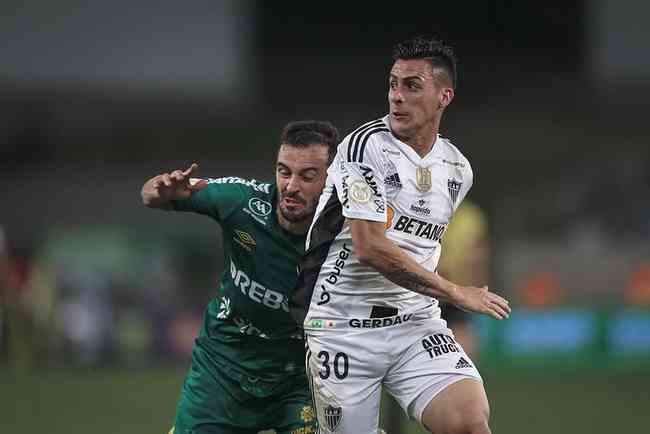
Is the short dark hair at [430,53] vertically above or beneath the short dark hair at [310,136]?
above

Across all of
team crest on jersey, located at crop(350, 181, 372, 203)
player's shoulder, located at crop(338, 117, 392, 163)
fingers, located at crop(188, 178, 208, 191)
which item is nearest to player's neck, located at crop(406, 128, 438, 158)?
player's shoulder, located at crop(338, 117, 392, 163)

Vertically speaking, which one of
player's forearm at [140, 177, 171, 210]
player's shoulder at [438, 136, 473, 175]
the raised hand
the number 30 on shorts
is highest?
player's shoulder at [438, 136, 473, 175]

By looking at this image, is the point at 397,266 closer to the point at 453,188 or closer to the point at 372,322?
the point at 372,322

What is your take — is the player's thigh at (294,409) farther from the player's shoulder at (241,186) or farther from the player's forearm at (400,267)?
the player's forearm at (400,267)

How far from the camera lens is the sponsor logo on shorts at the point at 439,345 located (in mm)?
5469

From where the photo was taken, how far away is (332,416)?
17.9 feet

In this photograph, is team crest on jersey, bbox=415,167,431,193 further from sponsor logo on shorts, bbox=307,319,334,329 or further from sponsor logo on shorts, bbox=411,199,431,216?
sponsor logo on shorts, bbox=307,319,334,329

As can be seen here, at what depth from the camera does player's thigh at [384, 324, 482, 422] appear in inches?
211

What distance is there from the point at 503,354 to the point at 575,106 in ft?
23.5

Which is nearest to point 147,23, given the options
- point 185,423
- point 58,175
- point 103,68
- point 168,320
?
point 103,68

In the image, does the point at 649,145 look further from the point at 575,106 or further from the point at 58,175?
the point at 58,175

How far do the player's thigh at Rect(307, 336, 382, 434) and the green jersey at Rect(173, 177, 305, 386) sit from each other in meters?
0.52

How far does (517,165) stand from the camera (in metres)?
20.9

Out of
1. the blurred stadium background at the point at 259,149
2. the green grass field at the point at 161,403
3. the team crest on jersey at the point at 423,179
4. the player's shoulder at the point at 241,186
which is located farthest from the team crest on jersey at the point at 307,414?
the blurred stadium background at the point at 259,149
